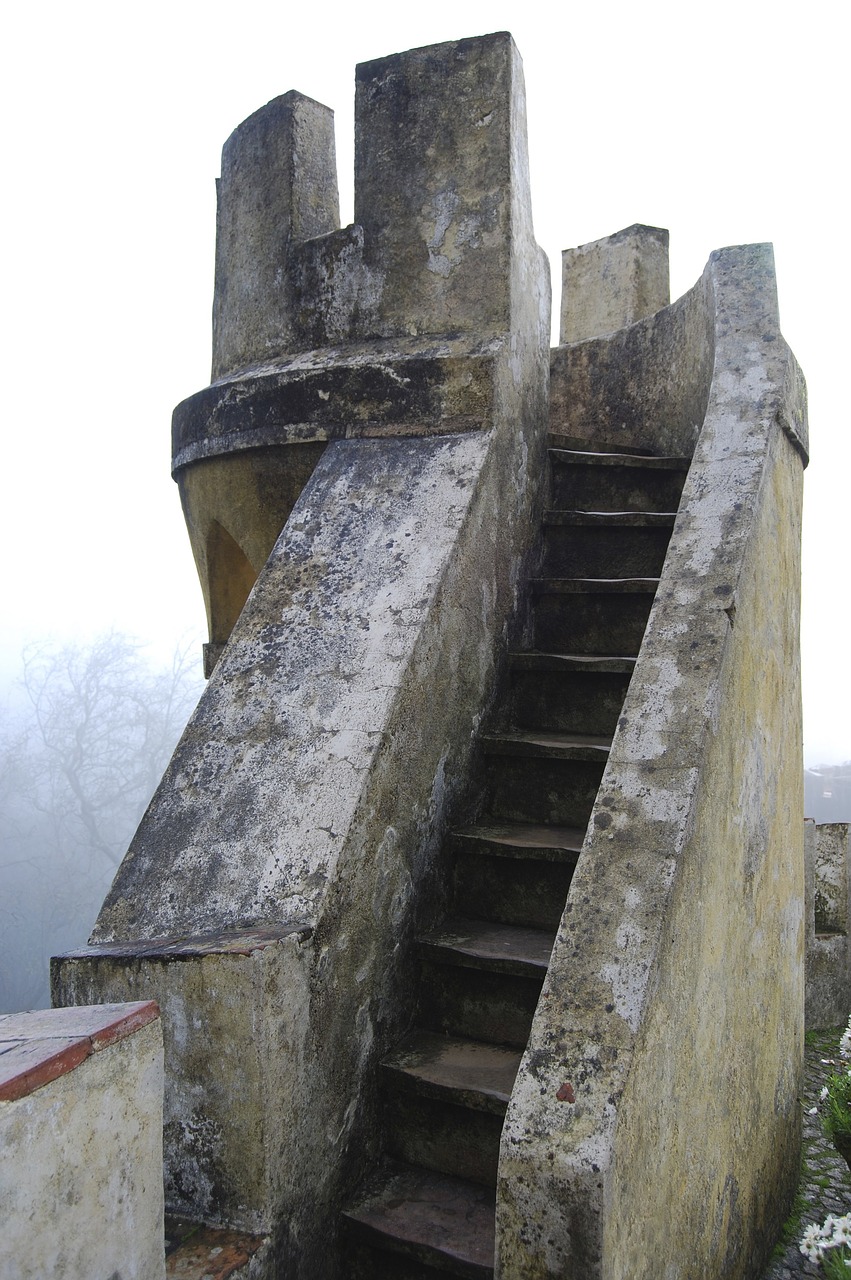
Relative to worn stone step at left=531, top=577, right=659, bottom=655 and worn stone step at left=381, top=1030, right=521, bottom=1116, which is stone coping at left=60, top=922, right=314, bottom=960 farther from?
worn stone step at left=531, top=577, right=659, bottom=655

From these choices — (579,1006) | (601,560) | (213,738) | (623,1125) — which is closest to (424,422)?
(601,560)

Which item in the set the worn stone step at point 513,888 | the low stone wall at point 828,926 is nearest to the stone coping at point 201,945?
the worn stone step at point 513,888

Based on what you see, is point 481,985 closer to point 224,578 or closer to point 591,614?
point 591,614

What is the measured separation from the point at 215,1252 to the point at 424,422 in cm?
225

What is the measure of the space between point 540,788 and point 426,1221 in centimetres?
120

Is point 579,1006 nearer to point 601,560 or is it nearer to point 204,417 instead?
point 601,560

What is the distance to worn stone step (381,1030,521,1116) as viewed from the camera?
94.3 inches

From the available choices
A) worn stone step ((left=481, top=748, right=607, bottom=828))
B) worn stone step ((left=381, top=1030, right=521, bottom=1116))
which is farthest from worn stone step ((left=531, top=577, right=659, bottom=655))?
worn stone step ((left=381, top=1030, right=521, bottom=1116))

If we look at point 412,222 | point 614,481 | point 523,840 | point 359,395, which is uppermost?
point 412,222

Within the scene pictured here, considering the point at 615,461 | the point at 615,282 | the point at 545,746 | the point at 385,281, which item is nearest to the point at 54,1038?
the point at 545,746

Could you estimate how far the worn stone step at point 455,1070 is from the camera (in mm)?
2395

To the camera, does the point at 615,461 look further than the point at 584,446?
No

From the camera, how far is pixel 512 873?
9.51 feet

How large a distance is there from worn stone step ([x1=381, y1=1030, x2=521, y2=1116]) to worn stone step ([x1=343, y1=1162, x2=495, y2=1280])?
20cm
